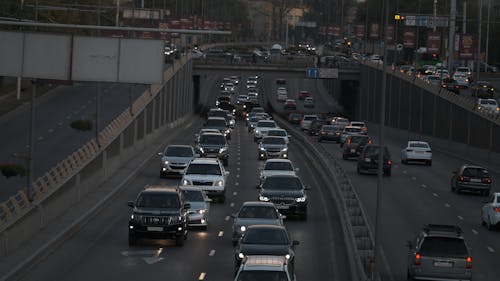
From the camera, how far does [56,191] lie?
127 feet

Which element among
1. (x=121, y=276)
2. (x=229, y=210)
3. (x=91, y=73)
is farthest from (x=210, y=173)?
(x=121, y=276)

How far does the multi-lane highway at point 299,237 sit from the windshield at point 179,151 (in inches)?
55.6

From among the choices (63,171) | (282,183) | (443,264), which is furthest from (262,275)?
(63,171)

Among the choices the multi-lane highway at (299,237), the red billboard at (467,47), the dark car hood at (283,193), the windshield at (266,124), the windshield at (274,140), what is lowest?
the multi-lane highway at (299,237)

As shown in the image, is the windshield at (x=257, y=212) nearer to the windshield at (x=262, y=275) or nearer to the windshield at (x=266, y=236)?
the windshield at (x=266, y=236)

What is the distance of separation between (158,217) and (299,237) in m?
5.44

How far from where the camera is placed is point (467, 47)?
3027 inches

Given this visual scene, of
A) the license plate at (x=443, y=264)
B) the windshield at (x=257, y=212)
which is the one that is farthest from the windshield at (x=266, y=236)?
the windshield at (x=257, y=212)

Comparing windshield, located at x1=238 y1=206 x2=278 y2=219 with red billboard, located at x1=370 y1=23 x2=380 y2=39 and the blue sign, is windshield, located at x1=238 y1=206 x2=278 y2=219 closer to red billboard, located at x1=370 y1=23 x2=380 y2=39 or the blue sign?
red billboard, located at x1=370 y1=23 x2=380 y2=39

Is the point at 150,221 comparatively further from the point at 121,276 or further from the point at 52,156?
the point at 52,156

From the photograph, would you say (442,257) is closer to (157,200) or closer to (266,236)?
(266,236)

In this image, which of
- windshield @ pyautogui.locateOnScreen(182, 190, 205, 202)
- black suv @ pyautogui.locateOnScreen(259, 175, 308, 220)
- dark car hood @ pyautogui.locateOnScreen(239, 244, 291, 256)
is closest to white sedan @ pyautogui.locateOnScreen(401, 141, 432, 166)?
black suv @ pyautogui.locateOnScreen(259, 175, 308, 220)

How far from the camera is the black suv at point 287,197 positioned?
40.8m

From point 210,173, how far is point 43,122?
132ft
